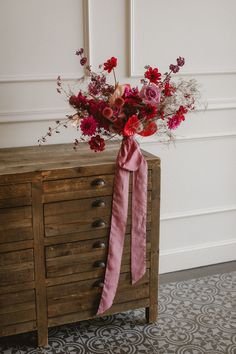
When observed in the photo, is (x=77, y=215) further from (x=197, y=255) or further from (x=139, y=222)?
(x=197, y=255)

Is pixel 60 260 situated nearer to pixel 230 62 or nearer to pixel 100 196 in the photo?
pixel 100 196

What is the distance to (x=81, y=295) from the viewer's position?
7.94 ft

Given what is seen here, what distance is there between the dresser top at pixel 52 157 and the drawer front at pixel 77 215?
18cm

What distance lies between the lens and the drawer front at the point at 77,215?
2.25 meters

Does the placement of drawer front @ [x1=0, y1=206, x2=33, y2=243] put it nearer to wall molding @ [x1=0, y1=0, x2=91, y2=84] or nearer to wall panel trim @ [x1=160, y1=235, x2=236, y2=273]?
wall molding @ [x1=0, y1=0, x2=91, y2=84]

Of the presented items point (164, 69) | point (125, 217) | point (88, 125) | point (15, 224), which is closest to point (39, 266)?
point (15, 224)

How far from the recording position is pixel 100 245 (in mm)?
2373

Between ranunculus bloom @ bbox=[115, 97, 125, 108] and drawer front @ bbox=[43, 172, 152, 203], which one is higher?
ranunculus bloom @ bbox=[115, 97, 125, 108]

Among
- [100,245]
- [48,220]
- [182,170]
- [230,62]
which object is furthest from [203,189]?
[48,220]

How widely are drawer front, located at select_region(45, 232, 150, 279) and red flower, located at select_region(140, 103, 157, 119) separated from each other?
25.4 inches

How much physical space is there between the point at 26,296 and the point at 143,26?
1.66m

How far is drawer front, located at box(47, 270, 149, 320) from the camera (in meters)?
2.37

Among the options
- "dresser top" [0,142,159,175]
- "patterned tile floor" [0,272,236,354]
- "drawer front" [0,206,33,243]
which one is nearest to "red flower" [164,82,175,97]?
"dresser top" [0,142,159,175]

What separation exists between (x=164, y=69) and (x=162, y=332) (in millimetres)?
1540
